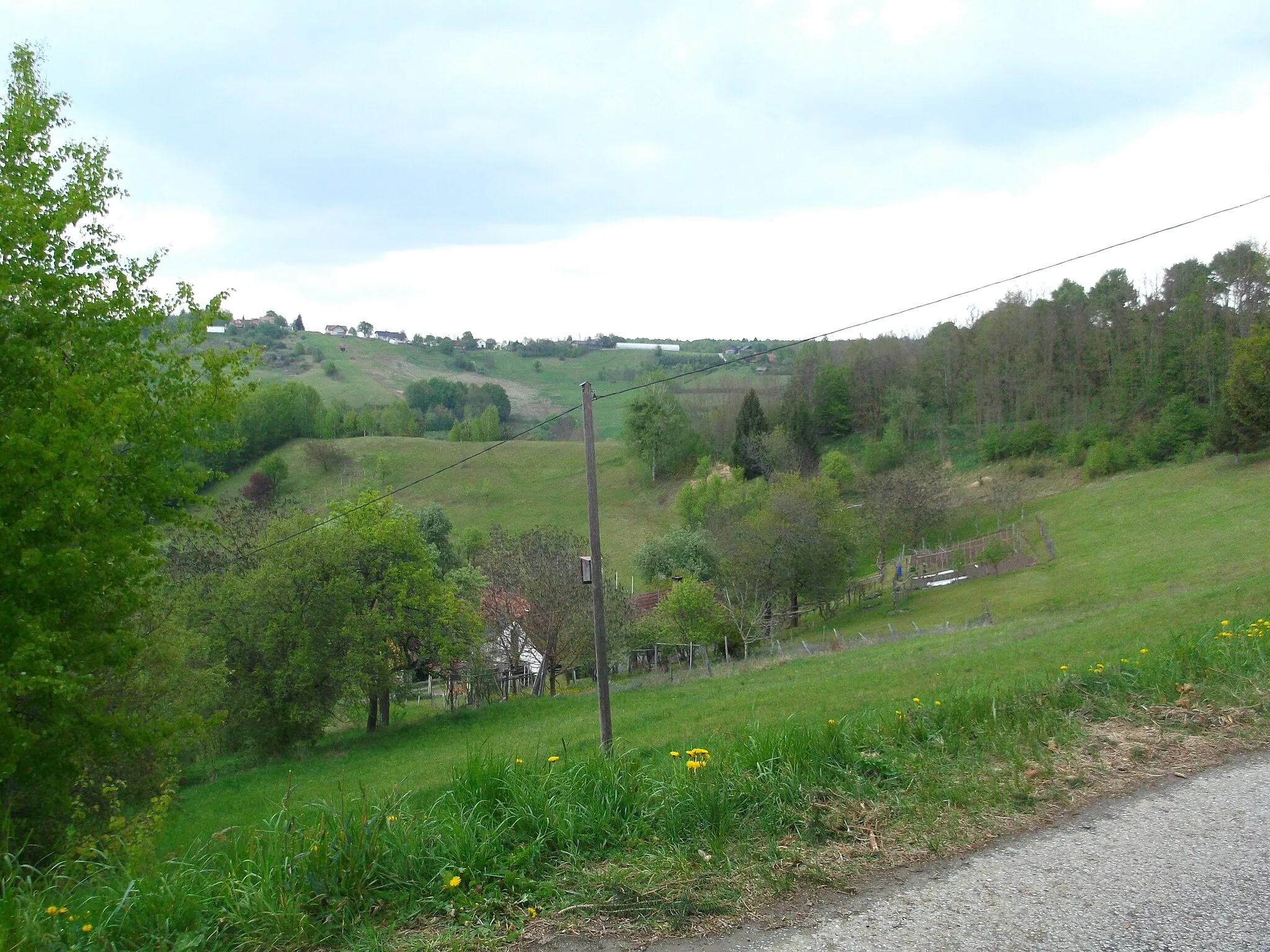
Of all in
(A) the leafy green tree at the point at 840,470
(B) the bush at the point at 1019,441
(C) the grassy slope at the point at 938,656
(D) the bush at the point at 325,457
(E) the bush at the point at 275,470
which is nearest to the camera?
(C) the grassy slope at the point at 938,656

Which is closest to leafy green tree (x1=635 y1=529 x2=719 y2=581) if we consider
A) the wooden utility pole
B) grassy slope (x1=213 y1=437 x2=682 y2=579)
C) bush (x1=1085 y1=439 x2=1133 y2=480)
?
grassy slope (x1=213 y1=437 x2=682 y2=579)

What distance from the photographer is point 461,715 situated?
104ft

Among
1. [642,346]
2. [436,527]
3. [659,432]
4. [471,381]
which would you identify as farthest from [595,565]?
[471,381]

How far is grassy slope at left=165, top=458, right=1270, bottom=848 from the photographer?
19219 millimetres

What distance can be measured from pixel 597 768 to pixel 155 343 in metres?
10.4

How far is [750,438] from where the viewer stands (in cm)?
8088

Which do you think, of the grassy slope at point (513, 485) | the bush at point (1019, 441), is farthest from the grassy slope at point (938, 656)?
the grassy slope at point (513, 485)

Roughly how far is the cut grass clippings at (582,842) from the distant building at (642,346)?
387 feet

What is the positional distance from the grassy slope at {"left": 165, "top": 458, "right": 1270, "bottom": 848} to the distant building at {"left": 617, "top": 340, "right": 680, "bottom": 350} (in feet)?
270

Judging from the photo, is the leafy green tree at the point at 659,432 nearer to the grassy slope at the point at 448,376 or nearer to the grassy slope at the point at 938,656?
the grassy slope at the point at 938,656

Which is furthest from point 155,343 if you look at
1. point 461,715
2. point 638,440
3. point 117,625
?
point 638,440

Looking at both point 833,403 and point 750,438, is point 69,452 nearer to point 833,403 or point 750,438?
point 750,438

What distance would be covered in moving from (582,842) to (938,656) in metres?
22.5

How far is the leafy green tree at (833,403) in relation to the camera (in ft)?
295
